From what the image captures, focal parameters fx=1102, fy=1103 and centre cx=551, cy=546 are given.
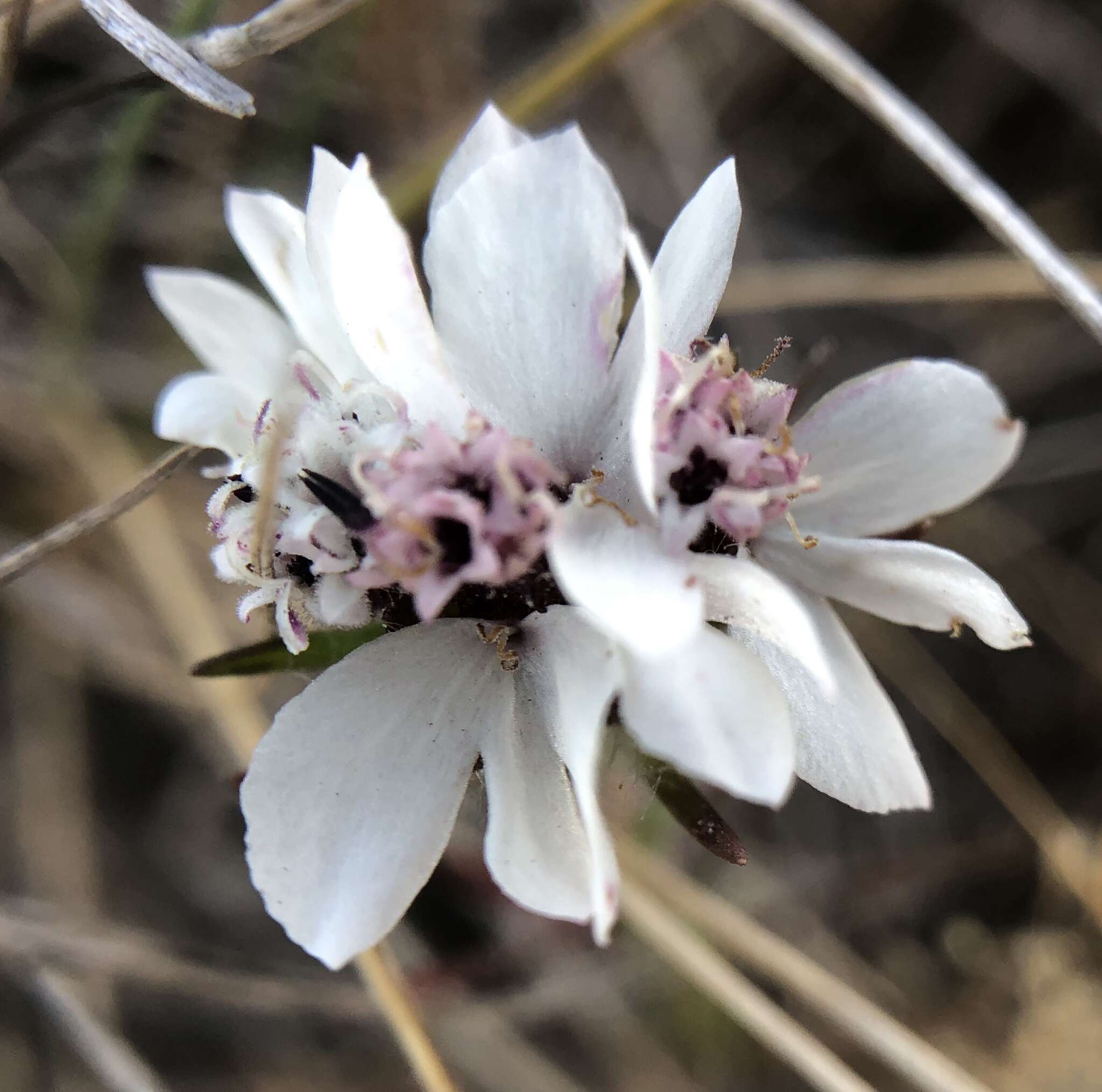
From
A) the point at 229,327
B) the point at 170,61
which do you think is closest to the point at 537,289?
the point at 229,327

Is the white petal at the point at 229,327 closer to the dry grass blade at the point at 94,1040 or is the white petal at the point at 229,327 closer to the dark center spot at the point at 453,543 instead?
the dark center spot at the point at 453,543

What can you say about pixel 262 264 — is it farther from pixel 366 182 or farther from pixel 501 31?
pixel 501 31

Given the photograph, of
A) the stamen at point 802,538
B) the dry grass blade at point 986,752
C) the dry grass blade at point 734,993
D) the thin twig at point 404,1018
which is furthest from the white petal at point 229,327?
the dry grass blade at point 986,752

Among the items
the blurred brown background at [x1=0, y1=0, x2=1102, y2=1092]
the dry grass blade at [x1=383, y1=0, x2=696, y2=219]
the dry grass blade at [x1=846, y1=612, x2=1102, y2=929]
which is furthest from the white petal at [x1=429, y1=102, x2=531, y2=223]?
the dry grass blade at [x1=846, y1=612, x2=1102, y2=929]

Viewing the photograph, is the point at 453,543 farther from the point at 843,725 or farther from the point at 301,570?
the point at 843,725

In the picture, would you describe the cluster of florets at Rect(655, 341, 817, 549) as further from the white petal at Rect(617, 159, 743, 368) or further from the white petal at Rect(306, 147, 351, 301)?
the white petal at Rect(306, 147, 351, 301)

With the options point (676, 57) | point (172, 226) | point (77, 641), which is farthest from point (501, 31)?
point (77, 641)
